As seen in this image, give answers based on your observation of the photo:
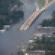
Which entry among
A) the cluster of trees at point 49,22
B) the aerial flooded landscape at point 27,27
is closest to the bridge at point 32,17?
the aerial flooded landscape at point 27,27

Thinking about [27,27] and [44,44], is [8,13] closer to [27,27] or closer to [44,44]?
[27,27]

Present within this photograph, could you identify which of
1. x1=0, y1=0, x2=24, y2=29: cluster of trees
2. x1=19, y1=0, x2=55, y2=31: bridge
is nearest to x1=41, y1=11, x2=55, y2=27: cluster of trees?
x1=19, y1=0, x2=55, y2=31: bridge

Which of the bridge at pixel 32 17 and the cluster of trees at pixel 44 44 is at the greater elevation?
the bridge at pixel 32 17

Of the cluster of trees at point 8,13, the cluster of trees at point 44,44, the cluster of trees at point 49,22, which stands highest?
the cluster of trees at point 8,13

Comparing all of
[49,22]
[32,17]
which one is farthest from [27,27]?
[49,22]

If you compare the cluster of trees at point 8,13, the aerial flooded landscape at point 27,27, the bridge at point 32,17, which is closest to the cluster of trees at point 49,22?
the aerial flooded landscape at point 27,27

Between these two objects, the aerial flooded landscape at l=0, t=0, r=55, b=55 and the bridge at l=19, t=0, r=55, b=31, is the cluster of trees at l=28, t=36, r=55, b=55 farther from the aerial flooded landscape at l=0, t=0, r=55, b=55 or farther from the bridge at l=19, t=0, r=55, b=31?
the bridge at l=19, t=0, r=55, b=31

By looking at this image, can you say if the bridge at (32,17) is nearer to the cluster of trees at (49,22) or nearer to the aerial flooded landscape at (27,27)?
the aerial flooded landscape at (27,27)
